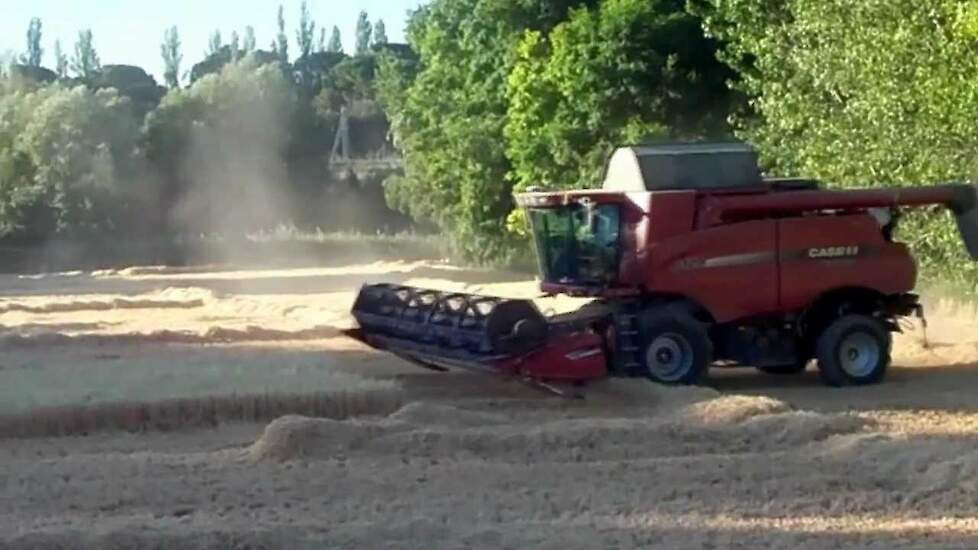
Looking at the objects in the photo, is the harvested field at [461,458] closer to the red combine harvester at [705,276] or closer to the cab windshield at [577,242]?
the red combine harvester at [705,276]

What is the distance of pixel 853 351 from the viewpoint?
21.0 meters

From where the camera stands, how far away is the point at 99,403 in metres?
17.7

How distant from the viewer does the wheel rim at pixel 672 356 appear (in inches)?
793

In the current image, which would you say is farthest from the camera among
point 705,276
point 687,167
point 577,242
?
point 687,167

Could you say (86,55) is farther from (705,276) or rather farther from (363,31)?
(705,276)

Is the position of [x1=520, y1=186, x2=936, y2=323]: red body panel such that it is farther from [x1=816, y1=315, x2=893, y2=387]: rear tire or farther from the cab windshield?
[x1=816, y1=315, x2=893, y2=387]: rear tire

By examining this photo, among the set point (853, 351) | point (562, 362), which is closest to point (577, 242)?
point (562, 362)

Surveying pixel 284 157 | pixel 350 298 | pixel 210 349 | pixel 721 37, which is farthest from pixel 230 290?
pixel 284 157

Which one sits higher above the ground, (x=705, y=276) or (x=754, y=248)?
(x=754, y=248)

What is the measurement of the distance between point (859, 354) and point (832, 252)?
129 cm

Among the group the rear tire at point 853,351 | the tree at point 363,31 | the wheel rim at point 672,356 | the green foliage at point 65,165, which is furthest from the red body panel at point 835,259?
the tree at point 363,31

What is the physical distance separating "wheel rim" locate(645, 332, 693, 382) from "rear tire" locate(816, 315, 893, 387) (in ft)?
5.70

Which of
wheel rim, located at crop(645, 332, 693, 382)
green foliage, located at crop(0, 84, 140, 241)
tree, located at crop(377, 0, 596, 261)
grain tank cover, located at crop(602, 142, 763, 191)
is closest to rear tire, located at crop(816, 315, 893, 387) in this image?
wheel rim, located at crop(645, 332, 693, 382)

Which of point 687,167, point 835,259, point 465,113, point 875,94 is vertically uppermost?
point 465,113
